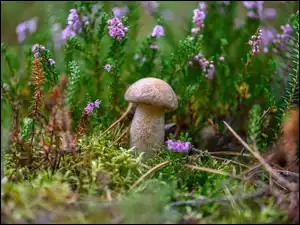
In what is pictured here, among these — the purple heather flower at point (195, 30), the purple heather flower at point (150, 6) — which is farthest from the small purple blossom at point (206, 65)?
the purple heather flower at point (150, 6)

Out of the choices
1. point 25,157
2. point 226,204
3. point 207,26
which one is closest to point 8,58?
point 25,157

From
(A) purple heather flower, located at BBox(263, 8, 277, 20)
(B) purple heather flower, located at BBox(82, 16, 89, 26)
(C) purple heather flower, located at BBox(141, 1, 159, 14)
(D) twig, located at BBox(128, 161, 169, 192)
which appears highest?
(C) purple heather flower, located at BBox(141, 1, 159, 14)

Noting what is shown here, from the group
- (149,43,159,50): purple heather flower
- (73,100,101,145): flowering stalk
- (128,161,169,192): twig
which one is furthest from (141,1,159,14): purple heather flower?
(128,161,169,192): twig

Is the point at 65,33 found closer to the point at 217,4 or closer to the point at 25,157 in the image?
the point at 25,157

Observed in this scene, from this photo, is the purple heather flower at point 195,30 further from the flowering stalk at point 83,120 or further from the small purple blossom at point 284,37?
the flowering stalk at point 83,120

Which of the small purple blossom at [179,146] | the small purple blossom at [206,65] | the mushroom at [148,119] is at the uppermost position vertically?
the small purple blossom at [206,65]

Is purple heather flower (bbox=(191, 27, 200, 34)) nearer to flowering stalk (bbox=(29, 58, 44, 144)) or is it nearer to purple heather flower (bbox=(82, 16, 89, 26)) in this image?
purple heather flower (bbox=(82, 16, 89, 26))

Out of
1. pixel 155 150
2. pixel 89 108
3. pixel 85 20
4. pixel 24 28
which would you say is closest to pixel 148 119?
pixel 155 150
